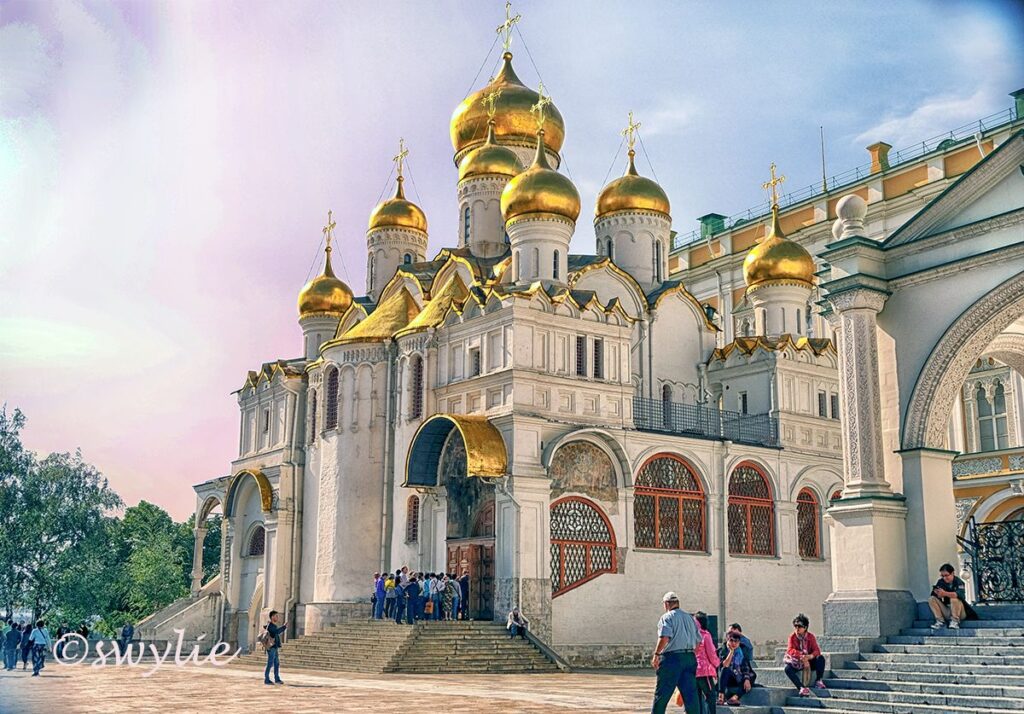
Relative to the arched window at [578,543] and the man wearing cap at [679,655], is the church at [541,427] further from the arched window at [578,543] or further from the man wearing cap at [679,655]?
the man wearing cap at [679,655]

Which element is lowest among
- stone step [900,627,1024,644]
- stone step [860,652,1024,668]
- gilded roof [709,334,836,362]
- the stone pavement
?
the stone pavement

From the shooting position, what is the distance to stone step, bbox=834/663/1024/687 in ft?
33.4

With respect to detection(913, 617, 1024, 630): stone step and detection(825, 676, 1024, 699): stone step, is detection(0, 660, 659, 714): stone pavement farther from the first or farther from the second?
detection(913, 617, 1024, 630): stone step

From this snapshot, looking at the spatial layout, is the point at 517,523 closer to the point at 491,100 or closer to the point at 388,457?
the point at 388,457

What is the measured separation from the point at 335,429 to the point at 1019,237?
17.4m

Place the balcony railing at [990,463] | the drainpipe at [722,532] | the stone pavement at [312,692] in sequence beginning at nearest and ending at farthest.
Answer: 1. the stone pavement at [312,692]
2. the drainpipe at [722,532]
3. the balcony railing at [990,463]

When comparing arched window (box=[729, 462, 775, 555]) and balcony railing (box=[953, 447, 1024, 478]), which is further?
arched window (box=[729, 462, 775, 555])

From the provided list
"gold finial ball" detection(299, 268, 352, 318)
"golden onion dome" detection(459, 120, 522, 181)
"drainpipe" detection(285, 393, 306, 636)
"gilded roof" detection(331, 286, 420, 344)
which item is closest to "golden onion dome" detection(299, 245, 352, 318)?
"gold finial ball" detection(299, 268, 352, 318)

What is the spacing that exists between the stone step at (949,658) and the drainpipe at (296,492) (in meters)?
19.0

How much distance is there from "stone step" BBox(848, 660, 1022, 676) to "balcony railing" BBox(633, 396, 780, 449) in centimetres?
1277

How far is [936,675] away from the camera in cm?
1075

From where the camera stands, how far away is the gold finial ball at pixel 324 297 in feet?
107

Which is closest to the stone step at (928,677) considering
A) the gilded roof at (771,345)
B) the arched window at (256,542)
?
the gilded roof at (771,345)

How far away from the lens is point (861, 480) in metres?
13.0
